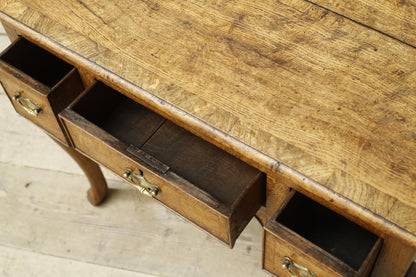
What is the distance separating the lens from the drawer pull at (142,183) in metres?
0.86

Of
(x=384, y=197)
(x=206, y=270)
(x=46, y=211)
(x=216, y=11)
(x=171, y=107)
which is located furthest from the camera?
(x=46, y=211)

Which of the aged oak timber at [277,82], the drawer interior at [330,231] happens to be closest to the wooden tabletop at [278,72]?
the aged oak timber at [277,82]

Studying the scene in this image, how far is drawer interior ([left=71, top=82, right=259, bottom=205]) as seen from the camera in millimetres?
874

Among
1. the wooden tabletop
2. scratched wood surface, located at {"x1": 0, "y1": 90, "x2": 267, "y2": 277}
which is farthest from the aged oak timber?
scratched wood surface, located at {"x1": 0, "y1": 90, "x2": 267, "y2": 277}

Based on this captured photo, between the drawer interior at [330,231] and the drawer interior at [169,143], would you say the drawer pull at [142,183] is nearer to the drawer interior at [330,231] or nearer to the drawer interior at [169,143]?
the drawer interior at [169,143]

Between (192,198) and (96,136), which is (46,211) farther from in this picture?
(192,198)

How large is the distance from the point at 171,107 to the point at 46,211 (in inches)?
27.5

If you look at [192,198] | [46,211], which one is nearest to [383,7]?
[192,198]

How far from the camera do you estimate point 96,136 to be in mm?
845

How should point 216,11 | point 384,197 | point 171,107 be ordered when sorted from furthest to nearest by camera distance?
point 216,11
point 171,107
point 384,197

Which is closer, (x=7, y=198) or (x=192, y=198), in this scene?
(x=192, y=198)

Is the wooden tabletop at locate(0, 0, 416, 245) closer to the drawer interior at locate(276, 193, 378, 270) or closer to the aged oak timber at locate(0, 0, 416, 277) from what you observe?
the aged oak timber at locate(0, 0, 416, 277)

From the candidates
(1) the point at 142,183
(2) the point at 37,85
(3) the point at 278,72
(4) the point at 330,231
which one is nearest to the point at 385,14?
(3) the point at 278,72

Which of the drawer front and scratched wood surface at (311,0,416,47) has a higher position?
scratched wood surface at (311,0,416,47)
